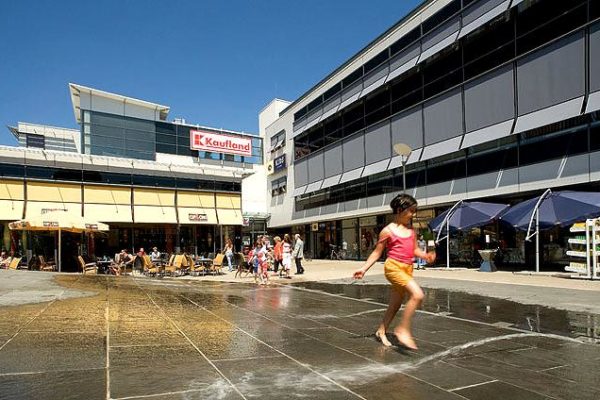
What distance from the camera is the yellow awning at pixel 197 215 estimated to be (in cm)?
3241

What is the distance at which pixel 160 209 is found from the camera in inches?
1248

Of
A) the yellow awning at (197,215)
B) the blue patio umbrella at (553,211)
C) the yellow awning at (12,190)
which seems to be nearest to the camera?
the blue patio umbrella at (553,211)

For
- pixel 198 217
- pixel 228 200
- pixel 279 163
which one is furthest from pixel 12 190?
pixel 279 163

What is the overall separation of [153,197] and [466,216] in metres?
21.0

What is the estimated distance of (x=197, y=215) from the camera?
32.8 metres

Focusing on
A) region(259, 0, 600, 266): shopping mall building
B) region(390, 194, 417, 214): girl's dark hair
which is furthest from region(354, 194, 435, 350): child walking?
region(259, 0, 600, 266): shopping mall building

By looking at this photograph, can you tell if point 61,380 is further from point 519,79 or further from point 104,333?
point 519,79

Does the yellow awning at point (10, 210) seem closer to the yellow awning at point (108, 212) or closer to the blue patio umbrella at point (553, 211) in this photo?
the yellow awning at point (108, 212)

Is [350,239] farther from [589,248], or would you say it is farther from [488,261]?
[589,248]

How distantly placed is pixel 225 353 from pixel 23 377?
74.1 inches

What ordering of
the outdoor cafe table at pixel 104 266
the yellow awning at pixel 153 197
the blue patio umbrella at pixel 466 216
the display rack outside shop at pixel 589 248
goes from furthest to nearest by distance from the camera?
the yellow awning at pixel 153 197, the outdoor cafe table at pixel 104 266, the blue patio umbrella at pixel 466 216, the display rack outside shop at pixel 589 248

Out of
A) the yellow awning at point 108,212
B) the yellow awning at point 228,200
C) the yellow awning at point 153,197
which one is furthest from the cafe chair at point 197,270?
the yellow awning at point 228,200

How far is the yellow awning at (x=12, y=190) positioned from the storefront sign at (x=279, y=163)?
69.7 feet

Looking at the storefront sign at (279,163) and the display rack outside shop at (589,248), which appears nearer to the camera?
the display rack outside shop at (589,248)
